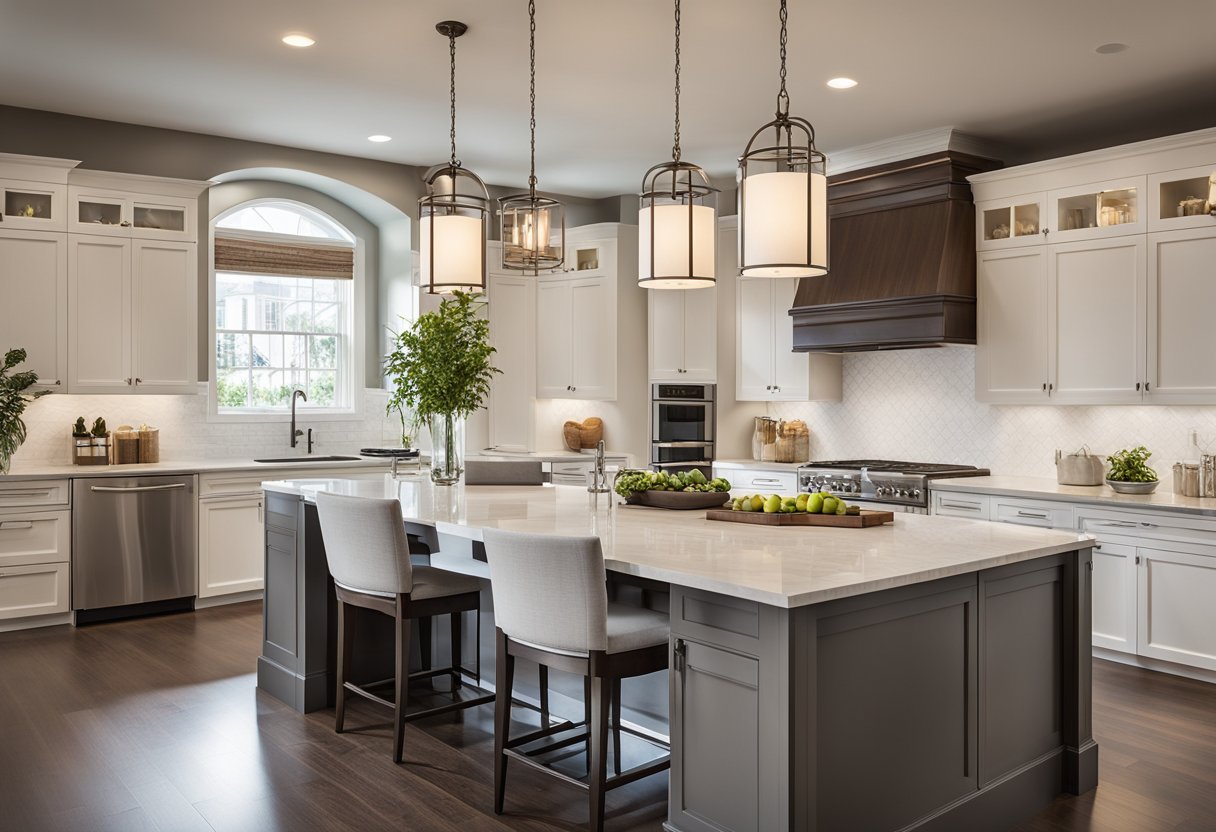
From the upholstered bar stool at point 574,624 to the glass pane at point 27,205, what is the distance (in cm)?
435

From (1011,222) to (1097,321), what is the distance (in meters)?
0.81

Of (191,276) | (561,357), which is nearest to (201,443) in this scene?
(191,276)

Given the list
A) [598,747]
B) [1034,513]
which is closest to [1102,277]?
[1034,513]

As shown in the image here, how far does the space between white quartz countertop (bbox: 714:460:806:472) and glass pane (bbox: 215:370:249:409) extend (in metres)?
3.46

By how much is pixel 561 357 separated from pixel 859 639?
5.39 m

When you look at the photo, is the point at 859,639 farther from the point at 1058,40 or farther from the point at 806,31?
the point at 1058,40

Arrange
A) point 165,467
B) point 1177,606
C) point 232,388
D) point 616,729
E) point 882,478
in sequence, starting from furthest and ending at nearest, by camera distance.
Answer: point 232,388
point 165,467
point 882,478
point 1177,606
point 616,729

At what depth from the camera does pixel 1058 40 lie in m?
4.43

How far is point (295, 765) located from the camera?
3.60 m

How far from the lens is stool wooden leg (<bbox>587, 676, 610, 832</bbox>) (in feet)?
9.26

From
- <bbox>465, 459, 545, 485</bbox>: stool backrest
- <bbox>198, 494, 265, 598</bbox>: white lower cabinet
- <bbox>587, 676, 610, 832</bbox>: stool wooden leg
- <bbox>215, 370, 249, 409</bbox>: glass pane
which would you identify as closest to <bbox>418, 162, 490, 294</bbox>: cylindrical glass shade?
<bbox>465, 459, 545, 485</bbox>: stool backrest

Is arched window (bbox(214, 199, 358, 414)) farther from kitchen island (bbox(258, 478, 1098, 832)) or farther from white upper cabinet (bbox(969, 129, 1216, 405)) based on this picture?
white upper cabinet (bbox(969, 129, 1216, 405))

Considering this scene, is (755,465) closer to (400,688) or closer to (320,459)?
(320,459)

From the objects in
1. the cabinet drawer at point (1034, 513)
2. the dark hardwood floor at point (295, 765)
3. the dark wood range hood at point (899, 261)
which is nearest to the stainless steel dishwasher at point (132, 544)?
the dark hardwood floor at point (295, 765)
